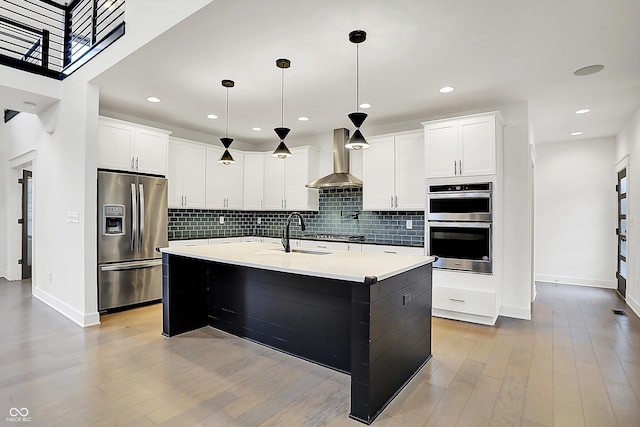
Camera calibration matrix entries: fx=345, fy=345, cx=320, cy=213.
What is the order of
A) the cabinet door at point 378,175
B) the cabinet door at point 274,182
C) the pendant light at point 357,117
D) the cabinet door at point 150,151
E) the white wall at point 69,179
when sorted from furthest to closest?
the cabinet door at point 274,182, the cabinet door at point 378,175, the cabinet door at point 150,151, the white wall at point 69,179, the pendant light at point 357,117

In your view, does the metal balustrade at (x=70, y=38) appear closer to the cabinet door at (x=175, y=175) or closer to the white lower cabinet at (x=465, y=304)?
the cabinet door at (x=175, y=175)

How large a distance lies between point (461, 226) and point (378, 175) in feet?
4.65

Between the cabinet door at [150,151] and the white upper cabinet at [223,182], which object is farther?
the white upper cabinet at [223,182]

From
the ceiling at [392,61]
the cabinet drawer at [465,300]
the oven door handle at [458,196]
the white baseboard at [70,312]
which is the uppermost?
the ceiling at [392,61]

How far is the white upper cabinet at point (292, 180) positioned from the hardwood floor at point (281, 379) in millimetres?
2882

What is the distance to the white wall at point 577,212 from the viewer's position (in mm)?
5969

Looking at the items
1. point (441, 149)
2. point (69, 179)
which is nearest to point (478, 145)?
point (441, 149)

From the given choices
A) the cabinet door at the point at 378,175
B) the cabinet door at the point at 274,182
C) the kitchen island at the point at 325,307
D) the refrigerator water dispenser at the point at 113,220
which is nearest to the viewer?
the kitchen island at the point at 325,307

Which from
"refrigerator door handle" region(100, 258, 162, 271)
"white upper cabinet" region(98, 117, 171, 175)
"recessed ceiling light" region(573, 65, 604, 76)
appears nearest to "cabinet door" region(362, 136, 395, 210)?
"recessed ceiling light" region(573, 65, 604, 76)

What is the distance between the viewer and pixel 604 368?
285 cm

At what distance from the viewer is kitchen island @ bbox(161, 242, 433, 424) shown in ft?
6.96

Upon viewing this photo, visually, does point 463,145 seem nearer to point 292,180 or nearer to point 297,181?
point 297,181

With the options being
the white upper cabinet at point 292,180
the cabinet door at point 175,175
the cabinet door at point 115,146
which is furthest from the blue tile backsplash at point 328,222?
the cabinet door at point 115,146

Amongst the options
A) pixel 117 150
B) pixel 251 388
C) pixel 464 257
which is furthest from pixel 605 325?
pixel 117 150
